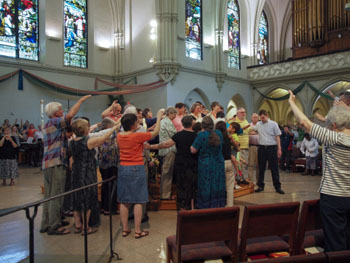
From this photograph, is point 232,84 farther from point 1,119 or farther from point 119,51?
point 1,119

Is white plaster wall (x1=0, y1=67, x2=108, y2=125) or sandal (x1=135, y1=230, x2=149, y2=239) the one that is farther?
white plaster wall (x1=0, y1=67, x2=108, y2=125)

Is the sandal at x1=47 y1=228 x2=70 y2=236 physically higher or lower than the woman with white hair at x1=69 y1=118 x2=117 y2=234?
lower

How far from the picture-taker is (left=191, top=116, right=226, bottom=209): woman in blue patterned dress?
3.98 meters

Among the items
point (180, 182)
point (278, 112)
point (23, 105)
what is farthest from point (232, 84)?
point (180, 182)

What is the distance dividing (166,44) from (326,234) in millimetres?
11183

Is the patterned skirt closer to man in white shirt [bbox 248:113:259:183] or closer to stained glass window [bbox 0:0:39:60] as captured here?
stained glass window [bbox 0:0:39:60]

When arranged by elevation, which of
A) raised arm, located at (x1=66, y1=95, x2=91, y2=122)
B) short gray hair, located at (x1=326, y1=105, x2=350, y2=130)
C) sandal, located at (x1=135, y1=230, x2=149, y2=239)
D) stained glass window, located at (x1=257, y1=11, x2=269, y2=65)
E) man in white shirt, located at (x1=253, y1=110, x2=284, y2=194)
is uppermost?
stained glass window, located at (x1=257, y1=11, x2=269, y2=65)

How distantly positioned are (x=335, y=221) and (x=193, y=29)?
510 inches

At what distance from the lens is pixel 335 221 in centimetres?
225

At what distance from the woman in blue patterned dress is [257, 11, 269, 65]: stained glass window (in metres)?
15.5

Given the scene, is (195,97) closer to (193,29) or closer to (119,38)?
(193,29)

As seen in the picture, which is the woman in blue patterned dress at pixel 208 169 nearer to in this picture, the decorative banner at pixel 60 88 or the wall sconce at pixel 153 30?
the decorative banner at pixel 60 88

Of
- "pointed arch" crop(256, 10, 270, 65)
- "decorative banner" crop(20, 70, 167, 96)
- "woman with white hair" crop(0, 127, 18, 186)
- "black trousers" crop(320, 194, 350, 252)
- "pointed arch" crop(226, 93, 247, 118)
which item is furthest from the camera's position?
"pointed arch" crop(256, 10, 270, 65)

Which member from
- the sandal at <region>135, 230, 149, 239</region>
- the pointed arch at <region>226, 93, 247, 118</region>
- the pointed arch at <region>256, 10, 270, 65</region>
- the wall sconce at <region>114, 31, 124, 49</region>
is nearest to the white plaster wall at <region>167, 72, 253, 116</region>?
the pointed arch at <region>226, 93, 247, 118</region>
